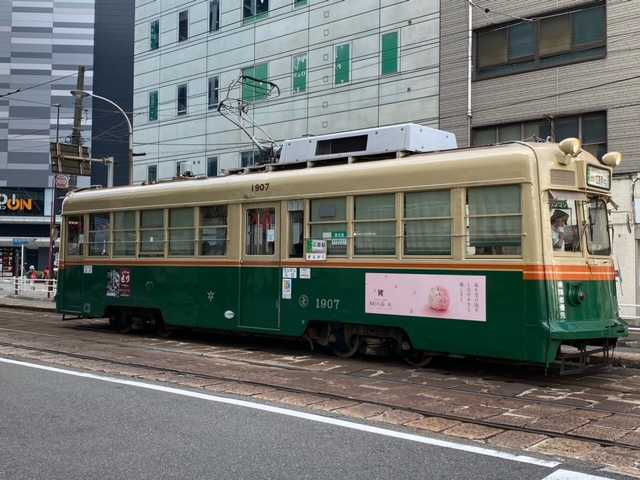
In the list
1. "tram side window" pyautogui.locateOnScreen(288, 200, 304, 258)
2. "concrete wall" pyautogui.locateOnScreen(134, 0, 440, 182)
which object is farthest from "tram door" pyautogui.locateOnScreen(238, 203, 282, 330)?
"concrete wall" pyautogui.locateOnScreen(134, 0, 440, 182)

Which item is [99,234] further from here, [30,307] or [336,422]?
[336,422]

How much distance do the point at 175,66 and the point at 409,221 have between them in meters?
23.4

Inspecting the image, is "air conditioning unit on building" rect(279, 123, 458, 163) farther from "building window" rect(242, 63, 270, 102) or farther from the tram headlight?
"building window" rect(242, 63, 270, 102)

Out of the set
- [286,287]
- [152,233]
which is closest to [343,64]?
[152,233]

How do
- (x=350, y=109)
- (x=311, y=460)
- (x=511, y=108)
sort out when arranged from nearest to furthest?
(x=311, y=460) → (x=511, y=108) → (x=350, y=109)

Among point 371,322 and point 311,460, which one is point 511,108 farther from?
point 311,460

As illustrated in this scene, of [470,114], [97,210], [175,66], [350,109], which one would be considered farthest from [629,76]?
[175,66]

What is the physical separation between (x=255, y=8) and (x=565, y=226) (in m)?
21.2

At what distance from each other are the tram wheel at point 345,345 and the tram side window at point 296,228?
1.45 m

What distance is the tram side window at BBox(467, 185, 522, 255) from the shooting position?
28.1 feet

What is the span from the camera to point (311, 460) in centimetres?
532

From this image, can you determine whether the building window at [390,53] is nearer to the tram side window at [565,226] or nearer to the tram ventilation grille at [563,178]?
the tram ventilation grille at [563,178]

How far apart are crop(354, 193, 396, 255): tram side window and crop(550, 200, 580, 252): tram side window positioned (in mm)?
2210

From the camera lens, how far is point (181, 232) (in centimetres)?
1270
